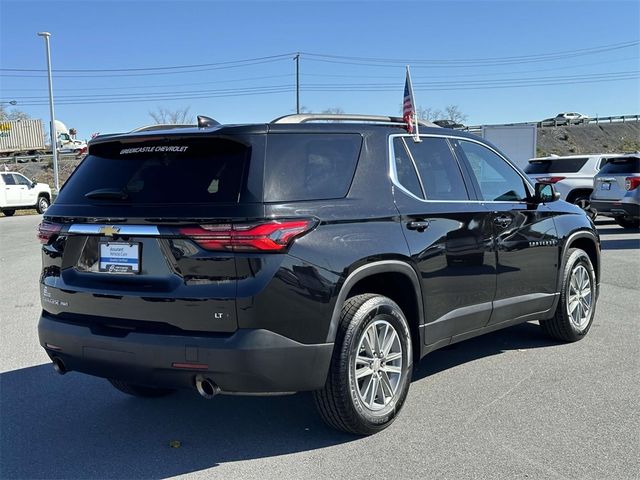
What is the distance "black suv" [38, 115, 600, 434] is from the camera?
133 inches

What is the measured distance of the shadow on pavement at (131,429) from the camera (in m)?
3.65

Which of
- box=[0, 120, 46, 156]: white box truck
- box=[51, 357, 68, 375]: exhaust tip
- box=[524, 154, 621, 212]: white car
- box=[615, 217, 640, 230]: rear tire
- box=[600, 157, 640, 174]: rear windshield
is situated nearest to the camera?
box=[51, 357, 68, 375]: exhaust tip

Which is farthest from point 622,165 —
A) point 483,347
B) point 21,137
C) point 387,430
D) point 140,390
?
point 21,137

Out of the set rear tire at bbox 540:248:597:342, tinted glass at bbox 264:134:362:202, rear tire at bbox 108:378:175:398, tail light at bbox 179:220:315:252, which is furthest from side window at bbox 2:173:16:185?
tail light at bbox 179:220:315:252

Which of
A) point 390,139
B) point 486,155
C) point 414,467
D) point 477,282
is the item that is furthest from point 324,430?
point 486,155

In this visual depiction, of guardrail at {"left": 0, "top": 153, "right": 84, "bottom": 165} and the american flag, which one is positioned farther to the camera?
guardrail at {"left": 0, "top": 153, "right": 84, "bottom": 165}

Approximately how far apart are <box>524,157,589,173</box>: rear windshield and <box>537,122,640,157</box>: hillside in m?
43.8

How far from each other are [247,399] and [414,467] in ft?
5.14

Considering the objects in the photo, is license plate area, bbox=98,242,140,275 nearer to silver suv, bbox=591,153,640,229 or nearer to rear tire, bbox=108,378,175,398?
rear tire, bbox=108,378,175,398

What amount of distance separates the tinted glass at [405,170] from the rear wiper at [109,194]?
1754 millimetres

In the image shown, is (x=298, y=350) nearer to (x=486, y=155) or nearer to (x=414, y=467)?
(x=414, y=467)

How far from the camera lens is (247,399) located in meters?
4.67

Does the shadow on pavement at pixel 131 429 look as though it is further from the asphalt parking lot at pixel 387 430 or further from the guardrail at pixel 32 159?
the guardrail at pixel 32 159

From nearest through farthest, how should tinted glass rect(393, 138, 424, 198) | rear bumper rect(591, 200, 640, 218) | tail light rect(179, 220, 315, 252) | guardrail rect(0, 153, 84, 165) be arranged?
tail light rect(179, 220, 315, 252) → tinted glass rect(393, 138, 424, 198) → rear bumper rect(591, 200, 640, 218) → guardrail rect(0, 153, 84, 165)
